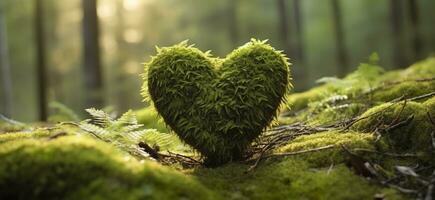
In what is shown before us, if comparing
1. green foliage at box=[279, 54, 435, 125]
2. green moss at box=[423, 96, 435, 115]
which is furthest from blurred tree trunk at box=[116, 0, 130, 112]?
green moss at box=[423, 96, 435, 115]

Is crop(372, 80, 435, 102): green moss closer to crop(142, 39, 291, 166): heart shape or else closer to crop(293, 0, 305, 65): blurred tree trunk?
crop(142, 39, 291, 166): heart shape

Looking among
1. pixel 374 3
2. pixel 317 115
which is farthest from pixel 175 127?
pixel 374 3

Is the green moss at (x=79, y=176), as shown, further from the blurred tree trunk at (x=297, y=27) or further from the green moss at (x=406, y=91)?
the blurred tree trunk at (x=297, y=27)

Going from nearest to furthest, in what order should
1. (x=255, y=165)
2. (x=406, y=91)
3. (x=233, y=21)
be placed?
(x=255, y=165)
(x=406, y=91)
(x=233, y=21)

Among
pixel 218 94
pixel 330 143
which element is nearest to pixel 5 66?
pixel 218 94

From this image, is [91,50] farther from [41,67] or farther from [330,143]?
[330,143]

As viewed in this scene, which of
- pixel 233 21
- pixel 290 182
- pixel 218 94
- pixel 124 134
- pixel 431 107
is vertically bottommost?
pixel 290 182
